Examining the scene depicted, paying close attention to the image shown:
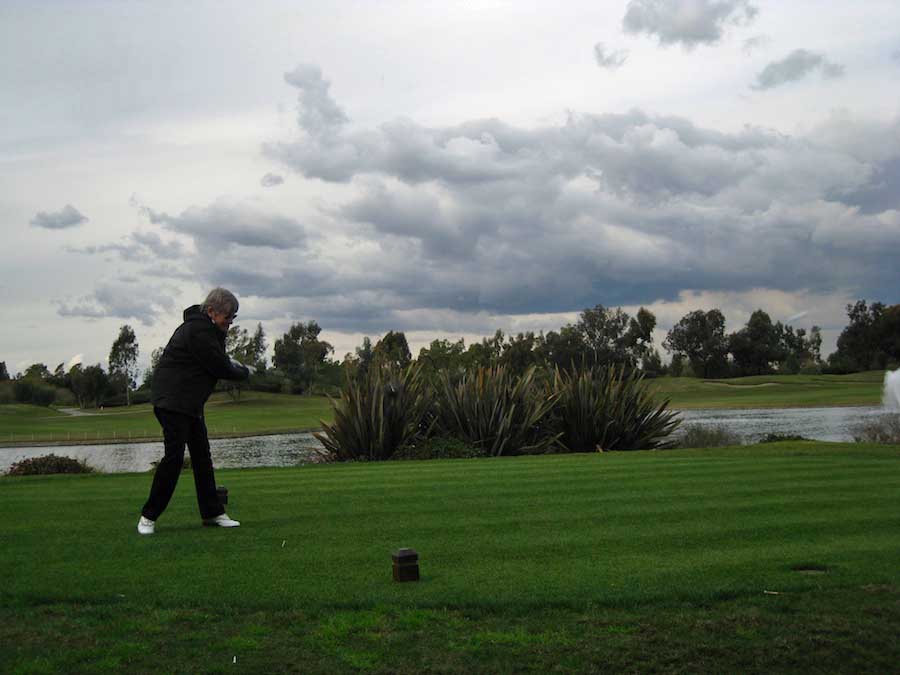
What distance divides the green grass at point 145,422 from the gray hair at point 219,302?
25536 millimetres

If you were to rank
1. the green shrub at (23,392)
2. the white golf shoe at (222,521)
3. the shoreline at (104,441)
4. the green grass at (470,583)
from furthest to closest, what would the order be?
the green shrub at (23,392)
the shoreline at (104,441)
the white golf shoe at (222,521)
the green grass at (470,583)

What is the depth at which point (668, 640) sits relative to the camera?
5410 millimetres

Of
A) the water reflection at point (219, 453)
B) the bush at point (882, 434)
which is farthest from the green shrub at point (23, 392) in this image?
the bush at point (882, 434)

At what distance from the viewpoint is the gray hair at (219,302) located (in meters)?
8.71

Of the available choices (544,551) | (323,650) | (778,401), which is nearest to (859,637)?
(544,551)

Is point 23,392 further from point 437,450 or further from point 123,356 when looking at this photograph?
point 437,450

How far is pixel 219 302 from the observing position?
8727mm

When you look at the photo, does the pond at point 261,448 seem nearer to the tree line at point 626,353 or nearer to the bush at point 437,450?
the bush at point 437,450

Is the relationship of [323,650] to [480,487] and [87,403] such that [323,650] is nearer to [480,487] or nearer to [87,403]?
[480,487]

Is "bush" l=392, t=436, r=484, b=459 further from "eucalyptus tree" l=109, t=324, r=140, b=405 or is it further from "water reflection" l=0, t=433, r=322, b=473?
"eucalyptus tree" l=109, t=324, r=140, b=405

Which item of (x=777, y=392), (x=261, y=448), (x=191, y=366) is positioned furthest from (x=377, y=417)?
(x=777, y=392)

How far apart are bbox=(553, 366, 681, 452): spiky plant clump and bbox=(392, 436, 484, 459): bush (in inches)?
117

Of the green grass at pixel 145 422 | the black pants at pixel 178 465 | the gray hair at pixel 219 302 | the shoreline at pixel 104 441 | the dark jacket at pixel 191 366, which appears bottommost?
the shoreline at pixel 104 441

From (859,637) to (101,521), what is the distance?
6.98 m
